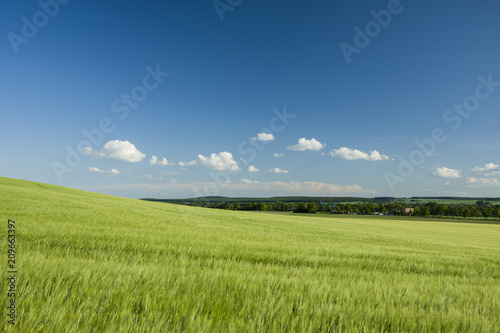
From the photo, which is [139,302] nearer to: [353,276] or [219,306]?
[219,306]

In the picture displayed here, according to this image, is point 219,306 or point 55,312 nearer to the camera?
Answer: point 55,312

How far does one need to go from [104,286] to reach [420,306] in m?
3.36

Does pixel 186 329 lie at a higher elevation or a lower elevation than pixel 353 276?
higher

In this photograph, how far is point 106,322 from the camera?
5.76 ft

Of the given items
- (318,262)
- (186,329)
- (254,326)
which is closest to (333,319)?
(254,326)

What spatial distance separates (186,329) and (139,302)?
65cm

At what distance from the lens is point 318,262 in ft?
18.8

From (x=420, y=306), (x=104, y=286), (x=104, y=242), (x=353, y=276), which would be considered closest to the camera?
(x=104, y=286)

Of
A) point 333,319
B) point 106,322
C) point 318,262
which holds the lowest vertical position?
point 318,262

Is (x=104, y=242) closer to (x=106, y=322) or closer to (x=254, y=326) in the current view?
(x=106, y=322)

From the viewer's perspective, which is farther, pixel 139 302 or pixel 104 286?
pixel 104 286

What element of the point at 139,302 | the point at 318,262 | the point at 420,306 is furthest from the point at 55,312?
the point at 318,262

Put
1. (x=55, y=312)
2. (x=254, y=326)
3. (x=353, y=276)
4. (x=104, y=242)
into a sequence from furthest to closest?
1. (x=104, y=242)
2. (x=353, y=276)
3. (x=254, y=326)
4. (x=55, y=312)

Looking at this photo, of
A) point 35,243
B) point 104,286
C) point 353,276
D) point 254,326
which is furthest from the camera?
point 35,243
